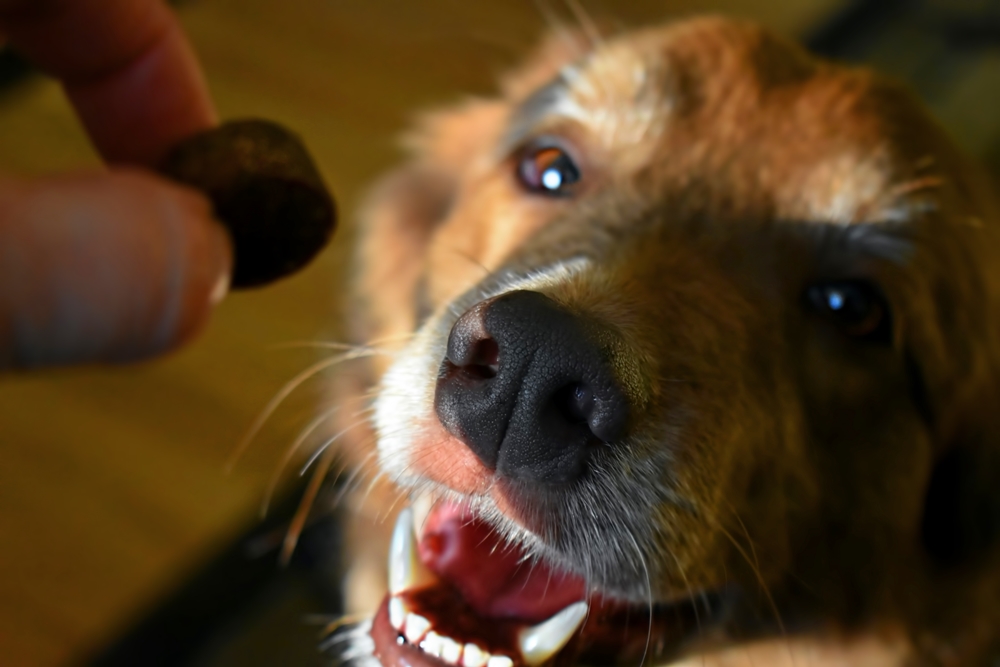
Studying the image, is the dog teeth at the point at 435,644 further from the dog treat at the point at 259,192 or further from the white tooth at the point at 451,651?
the dog treat at the point at 259,192

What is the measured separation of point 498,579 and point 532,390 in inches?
19.2

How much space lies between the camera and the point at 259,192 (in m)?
1.16

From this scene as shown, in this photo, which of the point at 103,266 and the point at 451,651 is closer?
the point at 103,266

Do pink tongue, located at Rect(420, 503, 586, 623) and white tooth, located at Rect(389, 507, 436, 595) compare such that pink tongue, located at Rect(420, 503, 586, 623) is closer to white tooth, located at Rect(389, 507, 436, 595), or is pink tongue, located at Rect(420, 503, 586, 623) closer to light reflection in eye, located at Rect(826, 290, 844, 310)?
white tooth, located at Rect(389, 507, 436, 595)

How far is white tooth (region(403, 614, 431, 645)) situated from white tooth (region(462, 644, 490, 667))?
0.25 feet

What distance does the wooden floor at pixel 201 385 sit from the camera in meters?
2.07

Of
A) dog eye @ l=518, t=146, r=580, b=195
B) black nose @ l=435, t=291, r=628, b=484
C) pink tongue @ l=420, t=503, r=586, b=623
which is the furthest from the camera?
dog eye @ l=518, t=146, r=580, b=195

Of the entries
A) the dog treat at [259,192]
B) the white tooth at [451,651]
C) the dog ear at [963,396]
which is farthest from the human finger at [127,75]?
the dog ear at [963,396]

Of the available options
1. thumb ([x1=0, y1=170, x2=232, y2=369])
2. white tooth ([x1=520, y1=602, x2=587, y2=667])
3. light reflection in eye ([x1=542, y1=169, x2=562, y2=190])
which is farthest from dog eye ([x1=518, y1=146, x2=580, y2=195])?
thumb ([x1=0, y1=170, x2=232, y2=369])

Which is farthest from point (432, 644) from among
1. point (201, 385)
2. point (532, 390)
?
point (201, 385)

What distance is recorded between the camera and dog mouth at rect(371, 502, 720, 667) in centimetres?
140

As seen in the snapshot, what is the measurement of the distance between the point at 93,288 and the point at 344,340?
5.12 ft

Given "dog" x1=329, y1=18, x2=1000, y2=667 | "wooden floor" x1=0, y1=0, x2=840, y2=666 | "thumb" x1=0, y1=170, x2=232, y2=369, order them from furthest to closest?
"wooden floor" x1=0, y1=0, x2=840, y2=666, "dog" x1=329, y1=18, x2=1000, y2=667, "thumb" x1=0, y1=170, x2=232, y2=369

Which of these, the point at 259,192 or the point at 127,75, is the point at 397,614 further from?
the point at 127,75
